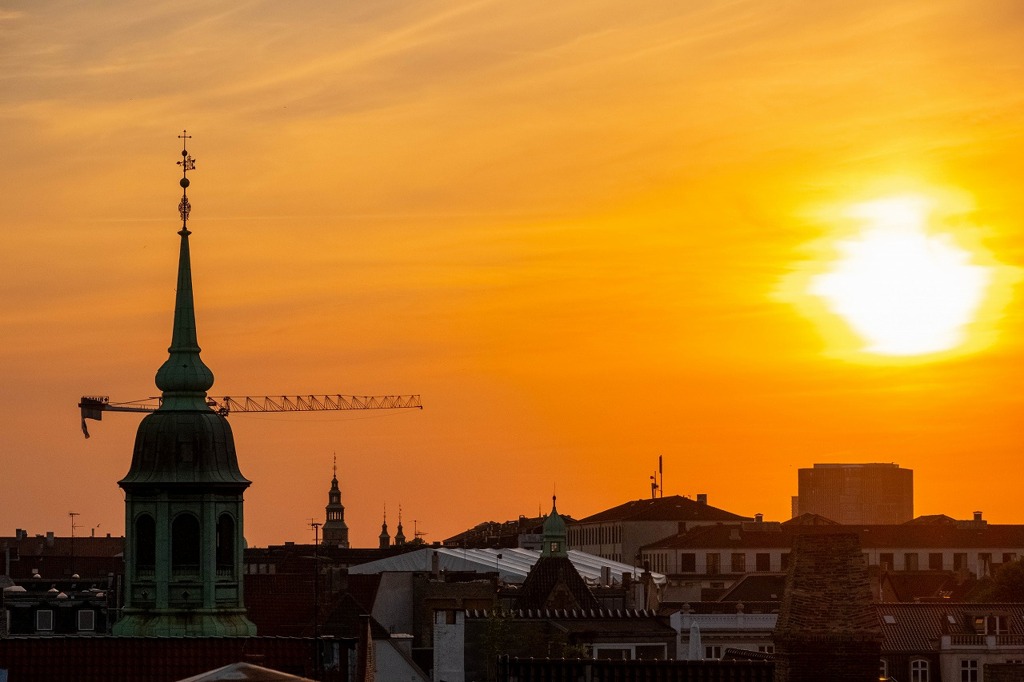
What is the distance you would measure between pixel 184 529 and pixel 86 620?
35.4 metres

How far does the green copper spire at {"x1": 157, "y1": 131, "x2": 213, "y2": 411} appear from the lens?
102438mm

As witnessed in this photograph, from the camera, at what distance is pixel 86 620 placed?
132 meters

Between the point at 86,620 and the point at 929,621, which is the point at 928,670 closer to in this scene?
the point at 929,621

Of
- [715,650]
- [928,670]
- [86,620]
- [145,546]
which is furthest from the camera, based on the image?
[715,650]

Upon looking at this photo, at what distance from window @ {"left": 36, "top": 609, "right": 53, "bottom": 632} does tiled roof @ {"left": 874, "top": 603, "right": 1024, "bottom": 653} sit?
1890 inches

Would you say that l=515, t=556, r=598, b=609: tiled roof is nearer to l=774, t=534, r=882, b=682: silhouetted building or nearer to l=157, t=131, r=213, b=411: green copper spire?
l=157, t=131, r=213, b=411: green copper spire

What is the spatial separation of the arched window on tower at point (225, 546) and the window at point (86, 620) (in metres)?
33.0

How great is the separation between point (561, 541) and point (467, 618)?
29419 millimetres

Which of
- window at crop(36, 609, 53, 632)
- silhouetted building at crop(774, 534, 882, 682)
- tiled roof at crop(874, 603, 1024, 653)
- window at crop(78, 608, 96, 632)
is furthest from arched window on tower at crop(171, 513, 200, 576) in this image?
silhouetted building at crop(774, 534, 882, 682)

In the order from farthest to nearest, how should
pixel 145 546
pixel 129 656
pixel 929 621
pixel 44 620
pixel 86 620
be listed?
pixel 929 621
pixel 86 620
pixel 44 620
pixel 145 546
pixel 129 656

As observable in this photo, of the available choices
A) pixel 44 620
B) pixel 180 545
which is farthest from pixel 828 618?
pixel 44 620

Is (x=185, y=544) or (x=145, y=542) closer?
(x=145, y=542)

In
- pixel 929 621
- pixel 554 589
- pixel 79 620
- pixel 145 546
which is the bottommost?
pixel 929 621

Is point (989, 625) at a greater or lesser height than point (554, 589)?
lesser
